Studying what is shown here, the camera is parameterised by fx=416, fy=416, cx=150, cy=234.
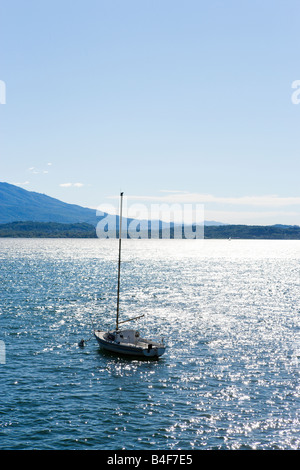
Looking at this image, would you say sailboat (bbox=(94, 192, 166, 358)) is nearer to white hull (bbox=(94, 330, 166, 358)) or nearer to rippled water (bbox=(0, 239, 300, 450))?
white hull (bbox=(94, 330, 166, 358))

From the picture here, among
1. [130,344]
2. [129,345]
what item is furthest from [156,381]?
[130,344]

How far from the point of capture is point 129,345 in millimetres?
62875

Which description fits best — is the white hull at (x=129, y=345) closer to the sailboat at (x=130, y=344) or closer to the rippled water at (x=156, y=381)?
the sailboat at (x=130, y=344)

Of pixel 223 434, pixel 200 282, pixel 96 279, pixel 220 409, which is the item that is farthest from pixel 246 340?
pixel 96 279

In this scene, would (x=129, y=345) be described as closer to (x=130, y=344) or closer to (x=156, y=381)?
(x=130, y=344)

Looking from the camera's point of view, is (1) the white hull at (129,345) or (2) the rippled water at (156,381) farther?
(1) the white hull at (129,345)

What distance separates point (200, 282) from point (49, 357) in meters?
105

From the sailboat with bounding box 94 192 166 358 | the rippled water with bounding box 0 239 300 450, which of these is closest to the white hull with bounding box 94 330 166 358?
the sailboat with bounding box 94 192 166 358

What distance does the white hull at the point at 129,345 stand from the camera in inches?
2421

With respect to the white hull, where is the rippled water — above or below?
below

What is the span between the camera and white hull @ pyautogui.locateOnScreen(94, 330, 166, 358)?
61.5 m

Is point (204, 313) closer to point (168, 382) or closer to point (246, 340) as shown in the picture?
point (246, 340)

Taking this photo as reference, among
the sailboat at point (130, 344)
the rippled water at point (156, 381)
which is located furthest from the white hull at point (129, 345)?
the rippled water at point (156, 381)

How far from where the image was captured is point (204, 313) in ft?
319
